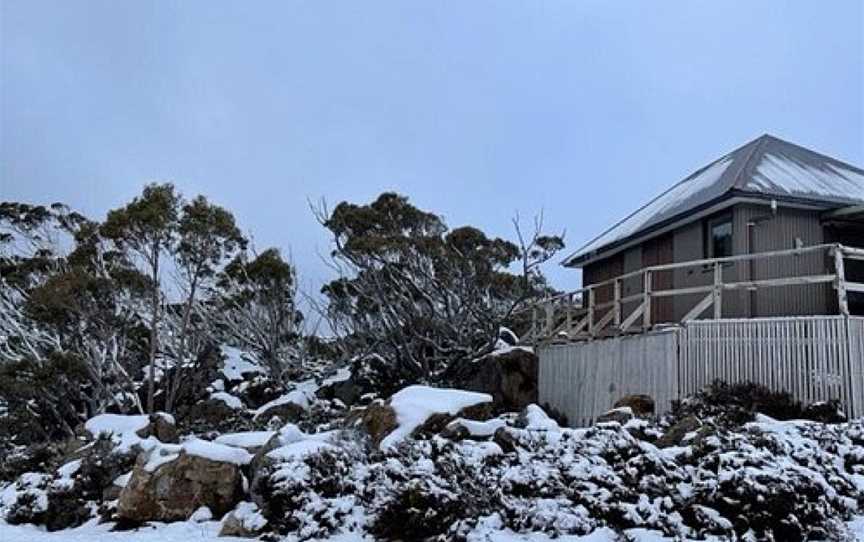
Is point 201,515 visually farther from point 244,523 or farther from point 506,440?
point 506,440

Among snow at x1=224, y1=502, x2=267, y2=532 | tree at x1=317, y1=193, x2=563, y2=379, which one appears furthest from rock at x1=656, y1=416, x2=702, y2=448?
tree at x1=317, y1=193, x2=563, y2=379

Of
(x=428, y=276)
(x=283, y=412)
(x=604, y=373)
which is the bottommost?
(x=283, y=412)

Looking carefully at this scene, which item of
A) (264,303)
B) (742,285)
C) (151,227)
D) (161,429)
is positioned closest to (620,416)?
(742,285)

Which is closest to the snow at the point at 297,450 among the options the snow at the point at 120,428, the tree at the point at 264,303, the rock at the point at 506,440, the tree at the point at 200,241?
the rock at the point at 506,440

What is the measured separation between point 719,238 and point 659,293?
318 cm

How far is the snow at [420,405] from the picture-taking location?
9872 millimetres

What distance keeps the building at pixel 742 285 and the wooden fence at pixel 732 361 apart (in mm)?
17

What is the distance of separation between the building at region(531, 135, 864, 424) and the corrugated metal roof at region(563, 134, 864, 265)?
4cm

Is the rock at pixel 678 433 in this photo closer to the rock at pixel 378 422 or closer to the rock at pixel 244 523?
the rock at pixel 378 422

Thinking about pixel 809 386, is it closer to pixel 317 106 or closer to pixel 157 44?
pixel 157 44

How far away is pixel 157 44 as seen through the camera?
1670 centimetres

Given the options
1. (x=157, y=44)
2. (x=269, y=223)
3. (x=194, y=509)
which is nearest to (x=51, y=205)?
(x=269, y=223)

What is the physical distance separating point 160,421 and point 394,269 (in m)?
9.29

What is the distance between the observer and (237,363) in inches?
1019
